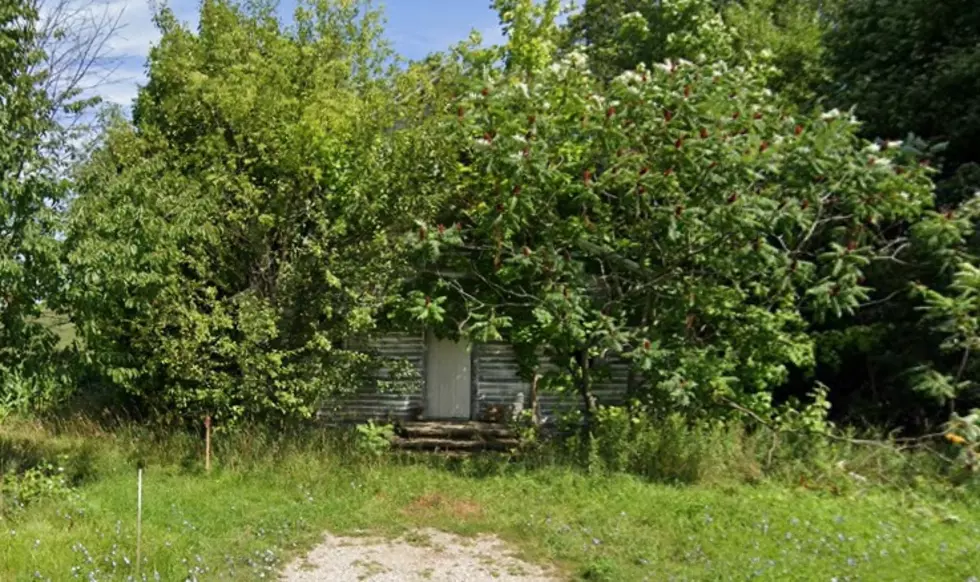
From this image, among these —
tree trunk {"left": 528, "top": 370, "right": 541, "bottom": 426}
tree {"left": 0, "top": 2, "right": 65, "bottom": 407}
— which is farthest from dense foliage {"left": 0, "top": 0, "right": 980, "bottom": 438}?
tree trunk {"left": 528, "top": 370, "right": 541, "bottom": 426}

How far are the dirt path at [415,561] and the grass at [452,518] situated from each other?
20cm

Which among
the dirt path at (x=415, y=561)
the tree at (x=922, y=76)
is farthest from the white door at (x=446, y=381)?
the tree at (x=922, y=76)

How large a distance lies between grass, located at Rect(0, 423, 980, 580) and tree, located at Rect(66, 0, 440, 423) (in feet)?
3.25

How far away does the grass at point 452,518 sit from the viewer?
22.7ft

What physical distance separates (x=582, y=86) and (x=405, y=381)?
186 inches

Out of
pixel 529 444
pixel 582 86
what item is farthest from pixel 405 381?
pixel 582 86

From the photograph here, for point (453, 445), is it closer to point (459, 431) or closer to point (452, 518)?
point (459, 431)

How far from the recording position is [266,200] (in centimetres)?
1172

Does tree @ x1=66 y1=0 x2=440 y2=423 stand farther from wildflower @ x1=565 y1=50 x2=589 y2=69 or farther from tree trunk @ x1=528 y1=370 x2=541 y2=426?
tree trunk @ x1=528 y1=370 x2=541 y2=426

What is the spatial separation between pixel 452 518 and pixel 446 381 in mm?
6333

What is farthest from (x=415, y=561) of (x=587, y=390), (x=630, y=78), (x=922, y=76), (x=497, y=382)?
(x=922, y=76)

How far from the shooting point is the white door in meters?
14.9

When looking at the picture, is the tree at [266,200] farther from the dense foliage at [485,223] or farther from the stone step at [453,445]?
the stone step at [453,445]

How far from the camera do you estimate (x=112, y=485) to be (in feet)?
31.5
